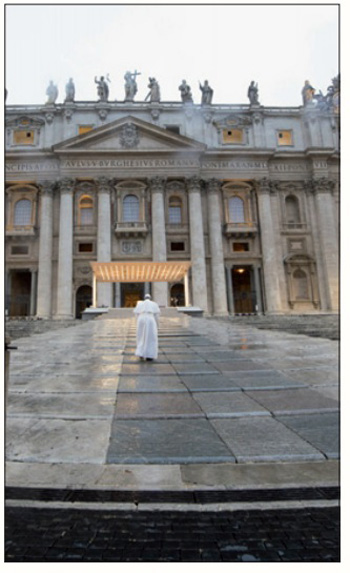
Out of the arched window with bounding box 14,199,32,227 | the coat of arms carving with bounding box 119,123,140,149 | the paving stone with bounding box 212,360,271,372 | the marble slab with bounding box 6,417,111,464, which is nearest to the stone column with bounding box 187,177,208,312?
the coat of arms carving with bounding box 119,123,140,149

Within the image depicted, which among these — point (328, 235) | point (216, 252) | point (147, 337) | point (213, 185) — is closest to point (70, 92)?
point (213, 185)

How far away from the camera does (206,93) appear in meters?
32.0

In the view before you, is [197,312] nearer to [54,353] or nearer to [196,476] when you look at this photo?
[54,353]

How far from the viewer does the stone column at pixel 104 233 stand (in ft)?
87.8

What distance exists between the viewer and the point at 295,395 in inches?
162

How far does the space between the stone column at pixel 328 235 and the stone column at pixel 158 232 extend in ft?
45.6

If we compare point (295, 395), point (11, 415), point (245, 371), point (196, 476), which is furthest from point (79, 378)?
point (196, 476)

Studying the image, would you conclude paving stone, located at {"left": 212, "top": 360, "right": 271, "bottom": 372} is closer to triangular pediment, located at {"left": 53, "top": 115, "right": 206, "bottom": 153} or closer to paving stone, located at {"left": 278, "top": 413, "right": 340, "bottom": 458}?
paving stone, located at {"left": 278, "top": 413, "right": 340, "bottom": 458}

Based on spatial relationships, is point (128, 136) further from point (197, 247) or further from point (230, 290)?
point (230, 290)

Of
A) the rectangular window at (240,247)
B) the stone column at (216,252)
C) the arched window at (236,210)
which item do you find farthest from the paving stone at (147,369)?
the arched window at (236,210)

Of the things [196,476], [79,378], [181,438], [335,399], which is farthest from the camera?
[79,378]

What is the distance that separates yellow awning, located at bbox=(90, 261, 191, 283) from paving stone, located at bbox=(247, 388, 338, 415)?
1902 cm

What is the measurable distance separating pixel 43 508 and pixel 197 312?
20661mm

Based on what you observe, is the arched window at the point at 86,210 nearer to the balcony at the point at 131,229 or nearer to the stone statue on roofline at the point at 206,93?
the balcony at the point at 131,229
